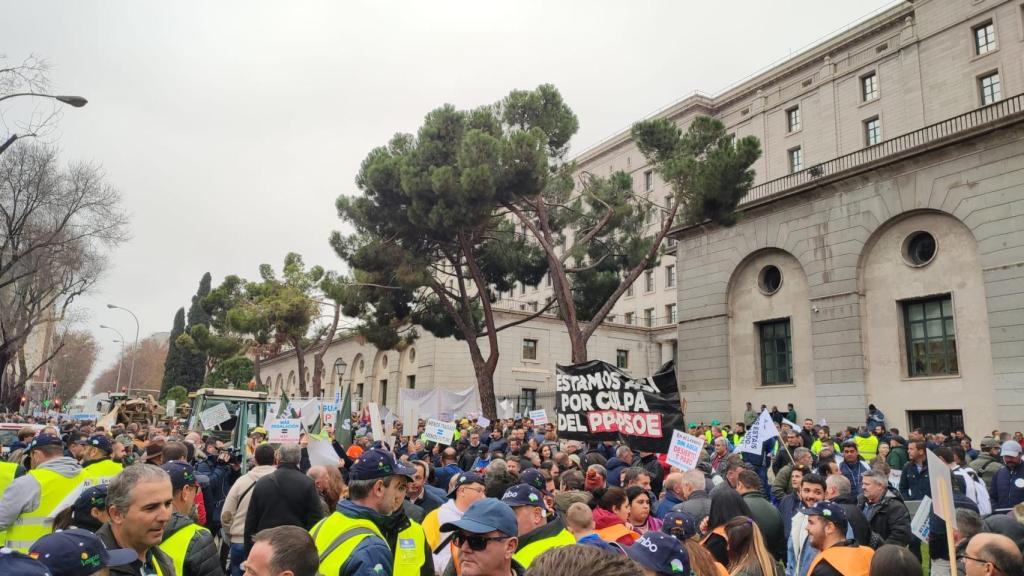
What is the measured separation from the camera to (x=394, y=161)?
24.9 meters

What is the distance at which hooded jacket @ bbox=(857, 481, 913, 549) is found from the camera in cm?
668

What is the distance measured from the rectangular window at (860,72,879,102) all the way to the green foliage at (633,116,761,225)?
20.2 metres

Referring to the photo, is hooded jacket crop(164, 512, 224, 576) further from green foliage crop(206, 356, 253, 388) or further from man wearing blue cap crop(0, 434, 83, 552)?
green foliage crop(206, 356, 253, 388)

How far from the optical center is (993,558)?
12.6 feet

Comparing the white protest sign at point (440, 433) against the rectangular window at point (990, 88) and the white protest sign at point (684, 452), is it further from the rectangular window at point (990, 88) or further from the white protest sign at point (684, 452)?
the rectangular window at point (990, 88)

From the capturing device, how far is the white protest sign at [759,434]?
10.6 meters

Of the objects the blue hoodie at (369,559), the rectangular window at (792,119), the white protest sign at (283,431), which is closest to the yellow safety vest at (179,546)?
the blue hoodie at (369,559)

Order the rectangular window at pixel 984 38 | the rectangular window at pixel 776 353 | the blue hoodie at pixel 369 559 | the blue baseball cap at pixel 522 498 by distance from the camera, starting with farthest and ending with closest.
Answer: the rectangular window at pixel 984 38, the rectangular window at pixel 776 353, the blue baseball cap at pixel 522 498, the blue hoodie at pixel 369 559

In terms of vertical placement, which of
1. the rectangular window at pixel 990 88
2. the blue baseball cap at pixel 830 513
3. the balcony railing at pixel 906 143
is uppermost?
the rectangular window at pixel 990 88

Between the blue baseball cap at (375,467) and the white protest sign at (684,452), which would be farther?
the white protest sign at (684,452)

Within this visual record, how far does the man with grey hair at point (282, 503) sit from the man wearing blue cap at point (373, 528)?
244 cm

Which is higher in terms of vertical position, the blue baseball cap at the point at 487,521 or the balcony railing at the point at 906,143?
the balcony railing at the point at 906,143

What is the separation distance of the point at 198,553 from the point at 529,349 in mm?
37048

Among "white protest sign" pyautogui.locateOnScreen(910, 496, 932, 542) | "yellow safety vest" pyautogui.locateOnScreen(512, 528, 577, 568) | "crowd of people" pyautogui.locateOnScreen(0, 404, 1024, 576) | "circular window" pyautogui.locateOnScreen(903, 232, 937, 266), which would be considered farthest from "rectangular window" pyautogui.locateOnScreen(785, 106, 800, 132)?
"yellow safety vest" pyautogui.locateOnScreen(512, 528, 577, 568)
